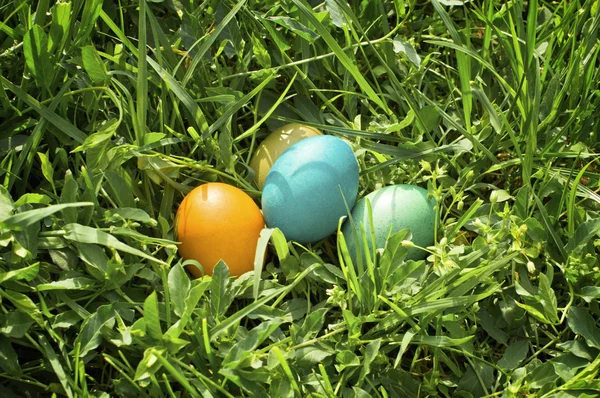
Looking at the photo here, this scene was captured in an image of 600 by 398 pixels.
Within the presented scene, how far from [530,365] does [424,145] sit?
1.79ft

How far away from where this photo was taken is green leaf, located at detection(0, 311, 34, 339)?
1.35 metres

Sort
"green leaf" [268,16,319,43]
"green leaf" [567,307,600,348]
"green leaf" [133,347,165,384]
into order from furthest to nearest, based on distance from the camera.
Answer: "green leaf" [268,16,319,43] → "green leaf" [567,307,600,348] → "green leaf" [133,347,165,384]

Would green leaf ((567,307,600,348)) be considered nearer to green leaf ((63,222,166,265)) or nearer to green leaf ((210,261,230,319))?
green leaf ((210,261,230,319))

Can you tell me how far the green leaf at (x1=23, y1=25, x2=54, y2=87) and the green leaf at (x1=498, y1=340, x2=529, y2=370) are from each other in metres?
1.15

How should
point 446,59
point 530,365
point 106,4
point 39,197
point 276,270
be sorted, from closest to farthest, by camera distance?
point 39,197 → point 530,365 → point 276,270 → point 106,4 → point 446,59

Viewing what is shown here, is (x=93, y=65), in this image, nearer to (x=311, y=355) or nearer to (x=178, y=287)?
(x=178, y=287)

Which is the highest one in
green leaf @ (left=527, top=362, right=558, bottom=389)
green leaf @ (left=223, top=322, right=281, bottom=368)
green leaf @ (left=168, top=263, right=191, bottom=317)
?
green leaf @ (left=168, top=263, right=191, bottom=317)

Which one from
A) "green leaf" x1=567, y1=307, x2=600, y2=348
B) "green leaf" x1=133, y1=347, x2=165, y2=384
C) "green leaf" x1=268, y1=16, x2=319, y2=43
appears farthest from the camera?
"green leaf" x1=268, y1=16, x2=319, y2=43

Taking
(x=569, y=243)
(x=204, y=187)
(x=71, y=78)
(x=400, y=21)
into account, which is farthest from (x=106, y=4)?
(x=569, y=243)

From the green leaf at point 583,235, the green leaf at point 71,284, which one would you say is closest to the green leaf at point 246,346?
the green leaf at point 71,284

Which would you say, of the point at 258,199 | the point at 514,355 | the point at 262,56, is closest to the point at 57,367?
the point at 258,199

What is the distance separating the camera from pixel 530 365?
150 centimetres

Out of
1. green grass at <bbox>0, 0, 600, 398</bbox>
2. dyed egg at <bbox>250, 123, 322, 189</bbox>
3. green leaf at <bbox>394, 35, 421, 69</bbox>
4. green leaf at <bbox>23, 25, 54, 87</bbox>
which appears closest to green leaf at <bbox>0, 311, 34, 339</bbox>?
green grass at <bbox>0, 0, 600, 398</bbox>

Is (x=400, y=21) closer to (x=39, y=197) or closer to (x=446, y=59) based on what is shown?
(x=446, y=59)
